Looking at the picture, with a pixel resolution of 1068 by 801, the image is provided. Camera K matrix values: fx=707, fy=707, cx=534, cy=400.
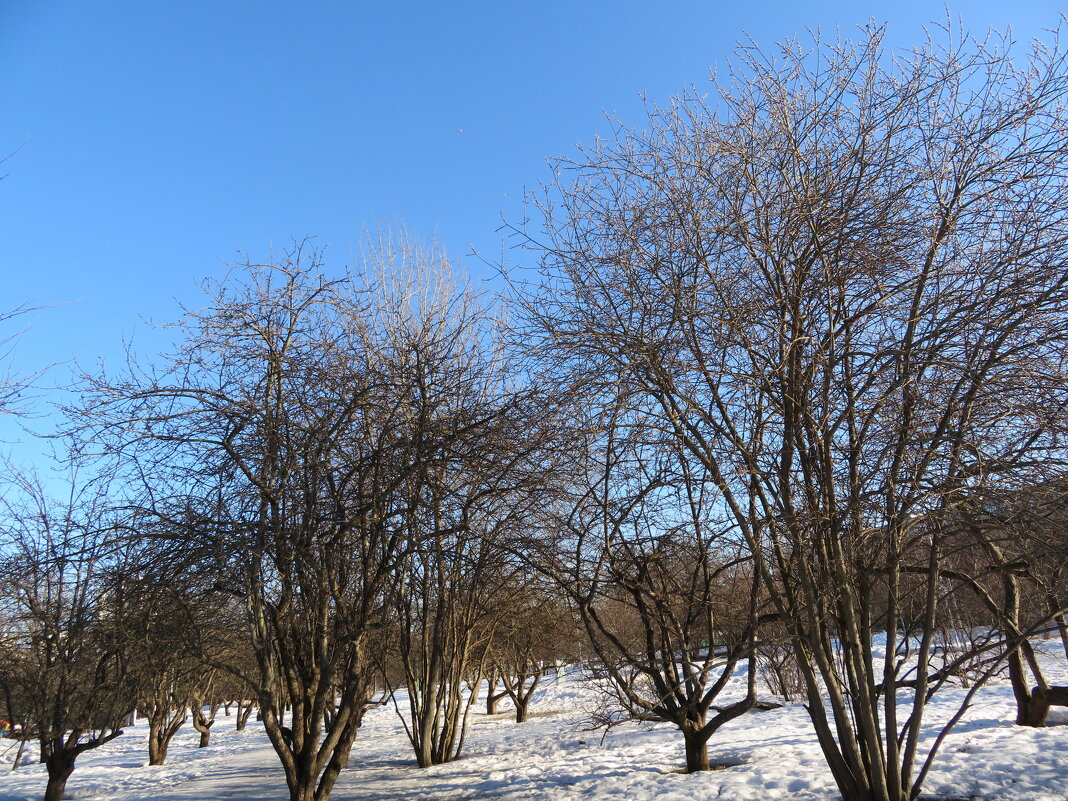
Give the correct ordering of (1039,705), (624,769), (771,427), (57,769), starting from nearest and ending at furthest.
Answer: (771,427)
(1039,705)
(624,769)
(57,769)

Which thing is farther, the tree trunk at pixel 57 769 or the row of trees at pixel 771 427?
the tree trunk at pixel 57 769

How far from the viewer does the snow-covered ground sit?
725 cm

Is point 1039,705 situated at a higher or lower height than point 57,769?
lower

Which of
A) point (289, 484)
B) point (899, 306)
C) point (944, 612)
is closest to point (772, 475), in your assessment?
point (899, 306)

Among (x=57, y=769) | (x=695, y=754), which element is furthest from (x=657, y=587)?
(x=57, y=769)

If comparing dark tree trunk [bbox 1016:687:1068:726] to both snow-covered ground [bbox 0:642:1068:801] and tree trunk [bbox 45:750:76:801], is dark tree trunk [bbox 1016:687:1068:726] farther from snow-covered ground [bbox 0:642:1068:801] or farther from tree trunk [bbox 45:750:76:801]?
tree trunk [bbox 45:750:76:801]

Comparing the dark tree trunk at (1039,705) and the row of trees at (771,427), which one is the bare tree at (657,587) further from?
the dark tree trunk at (1039,705)

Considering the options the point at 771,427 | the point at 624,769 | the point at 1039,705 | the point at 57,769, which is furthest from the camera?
the point at 57,769

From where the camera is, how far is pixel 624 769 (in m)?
9.74

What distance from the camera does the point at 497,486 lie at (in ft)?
22.9

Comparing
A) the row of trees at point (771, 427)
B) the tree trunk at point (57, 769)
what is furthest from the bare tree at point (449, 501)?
the tree trunk at point (57, 769)

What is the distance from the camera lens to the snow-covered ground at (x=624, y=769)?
7254mm

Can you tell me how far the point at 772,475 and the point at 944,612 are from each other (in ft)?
12.8

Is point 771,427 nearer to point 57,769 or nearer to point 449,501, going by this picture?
point 449,501
